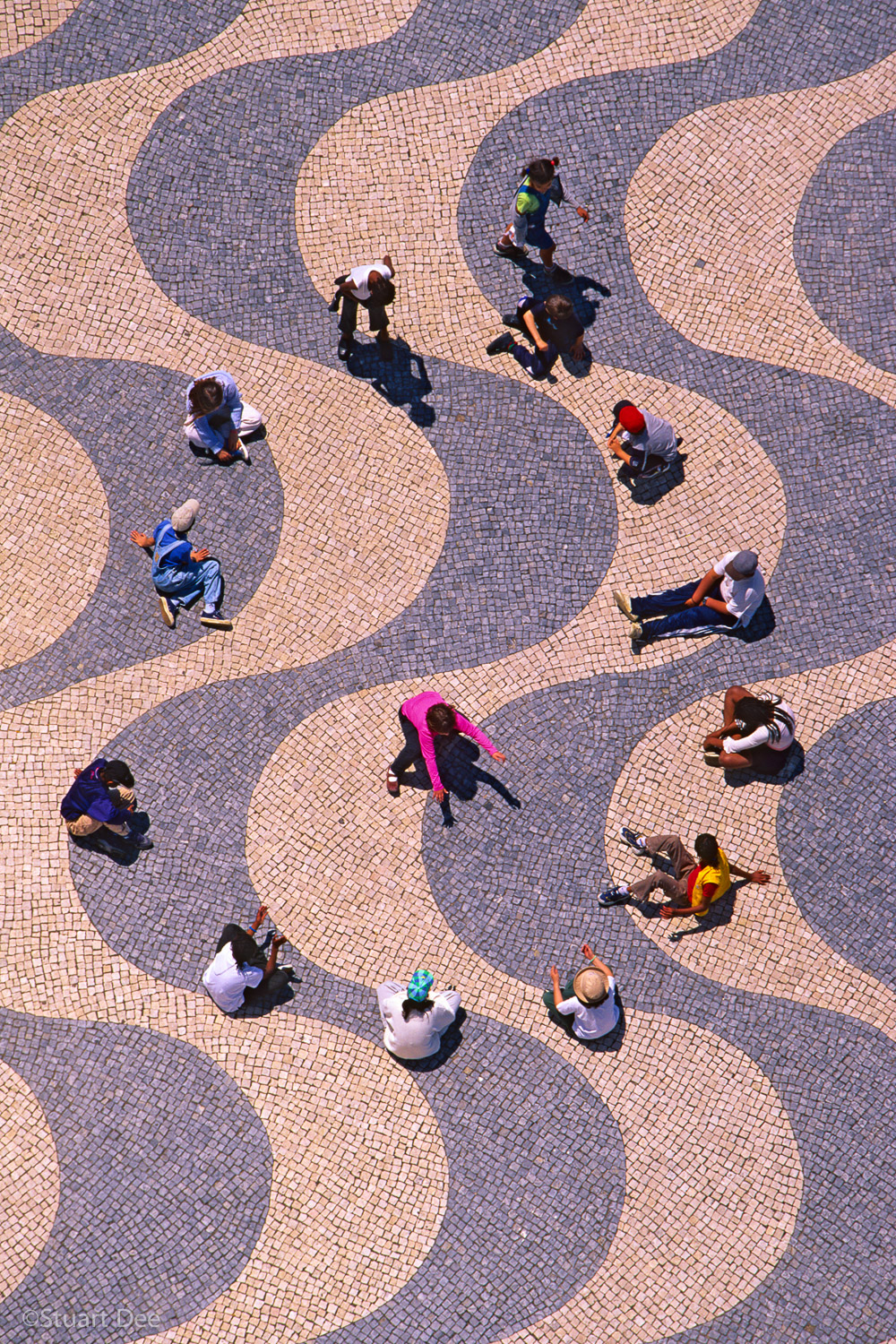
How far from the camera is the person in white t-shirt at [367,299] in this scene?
38.9ft

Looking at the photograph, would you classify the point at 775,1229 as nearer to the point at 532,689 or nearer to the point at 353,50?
the point at 532,689

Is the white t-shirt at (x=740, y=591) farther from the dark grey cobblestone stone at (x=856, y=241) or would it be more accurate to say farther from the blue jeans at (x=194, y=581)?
the blue jeans at (x=194, y=581)

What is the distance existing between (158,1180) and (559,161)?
11.8 metres

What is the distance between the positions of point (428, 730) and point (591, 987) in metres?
2.92

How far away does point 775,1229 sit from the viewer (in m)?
11.2

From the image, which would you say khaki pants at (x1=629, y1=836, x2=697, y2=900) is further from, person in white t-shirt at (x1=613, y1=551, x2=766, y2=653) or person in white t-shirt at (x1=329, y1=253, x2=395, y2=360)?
person in white t-shirt at (x1=329, y1=253, x2=395, y2=360)

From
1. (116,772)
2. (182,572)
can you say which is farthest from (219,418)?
(116,772)

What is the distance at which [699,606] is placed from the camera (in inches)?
476

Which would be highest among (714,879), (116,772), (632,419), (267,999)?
(632,419)

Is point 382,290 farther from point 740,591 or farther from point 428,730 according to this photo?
point 740,591

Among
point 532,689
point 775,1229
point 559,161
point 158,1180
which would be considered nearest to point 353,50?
point 559,161

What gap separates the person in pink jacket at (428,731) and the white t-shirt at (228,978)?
2.33m

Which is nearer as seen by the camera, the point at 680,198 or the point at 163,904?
the point at 163,904

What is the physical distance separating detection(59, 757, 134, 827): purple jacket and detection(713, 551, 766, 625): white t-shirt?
6.63 meters
